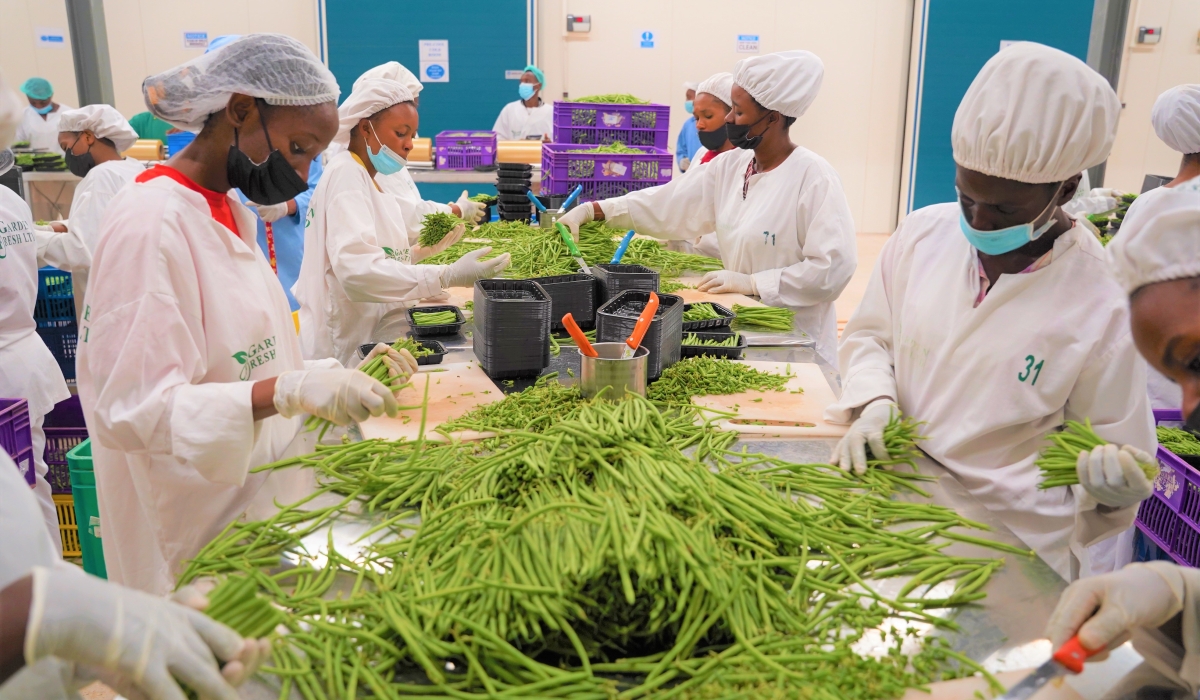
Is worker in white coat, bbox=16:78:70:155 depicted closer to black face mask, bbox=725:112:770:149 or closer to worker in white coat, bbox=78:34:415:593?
black face mask, bbox=725:112:770:149

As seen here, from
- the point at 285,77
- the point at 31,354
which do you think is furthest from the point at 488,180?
the point at 285,77

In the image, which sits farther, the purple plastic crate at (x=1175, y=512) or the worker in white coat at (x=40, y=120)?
the worker in white coat at (x=40, y=120)

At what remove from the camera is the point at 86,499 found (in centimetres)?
263

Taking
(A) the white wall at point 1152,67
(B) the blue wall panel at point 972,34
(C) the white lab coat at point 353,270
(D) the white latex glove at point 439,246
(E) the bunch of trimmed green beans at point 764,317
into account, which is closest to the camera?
(E) the bunch of trimmed green beans at point 764,317

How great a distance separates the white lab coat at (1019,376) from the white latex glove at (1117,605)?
21.3 inches

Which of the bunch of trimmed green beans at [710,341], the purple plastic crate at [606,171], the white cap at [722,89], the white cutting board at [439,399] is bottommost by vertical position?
the white cutting board at [439,399]

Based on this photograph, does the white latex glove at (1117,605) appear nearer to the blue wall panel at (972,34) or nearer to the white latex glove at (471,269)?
the white latex glove at (471,269)

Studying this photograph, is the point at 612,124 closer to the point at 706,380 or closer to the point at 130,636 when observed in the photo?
the point at 706,380

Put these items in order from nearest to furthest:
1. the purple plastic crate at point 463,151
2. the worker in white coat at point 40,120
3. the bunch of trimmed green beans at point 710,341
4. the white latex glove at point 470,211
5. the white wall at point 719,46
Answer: the bunch of trimmed green beans at point 710,341, the white latex glove at point 470,211, the purple plastic crate at point 463,151, the worker in white coat at point 40,120, the white wall at point 719,46

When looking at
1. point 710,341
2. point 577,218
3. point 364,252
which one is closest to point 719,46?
point 577,218

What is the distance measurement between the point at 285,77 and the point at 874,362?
1551 mm

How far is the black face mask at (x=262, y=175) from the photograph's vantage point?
1748 mm

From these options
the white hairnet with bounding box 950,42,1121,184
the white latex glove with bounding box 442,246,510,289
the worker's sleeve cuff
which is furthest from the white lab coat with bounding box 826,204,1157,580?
the white latex glove with bounding box 442,246,510,289

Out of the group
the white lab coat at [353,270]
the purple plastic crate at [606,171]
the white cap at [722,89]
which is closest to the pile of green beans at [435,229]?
the white lab coat at [353,270]
